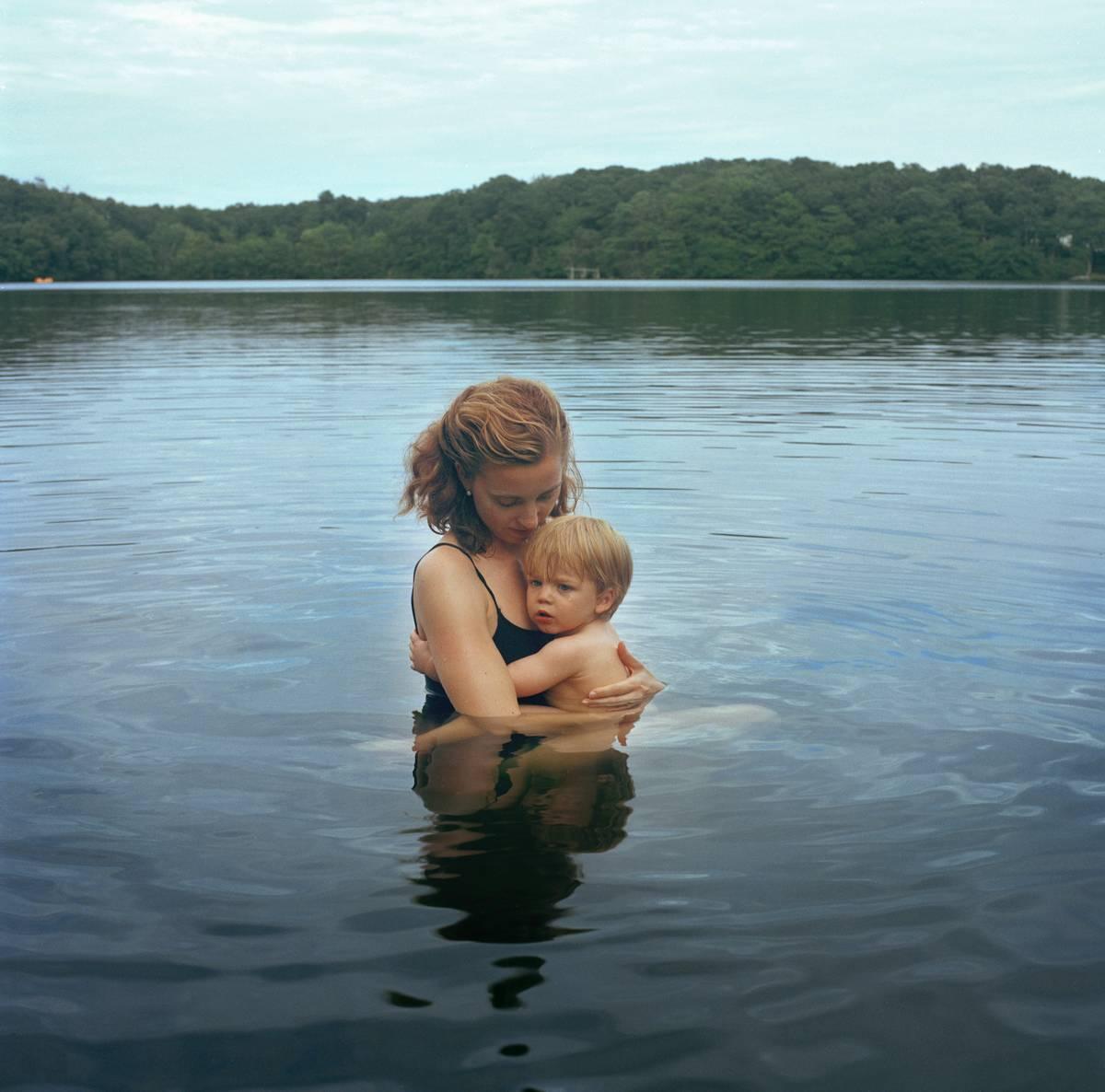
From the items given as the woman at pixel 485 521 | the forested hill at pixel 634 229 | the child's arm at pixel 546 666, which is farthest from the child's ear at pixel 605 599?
the forested hill at pixel 634 229

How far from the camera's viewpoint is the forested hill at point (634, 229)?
111 metres

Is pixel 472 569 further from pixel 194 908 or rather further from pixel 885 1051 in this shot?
pixel 885 1051

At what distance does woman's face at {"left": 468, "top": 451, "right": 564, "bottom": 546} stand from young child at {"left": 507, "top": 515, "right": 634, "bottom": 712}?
0.08 meters

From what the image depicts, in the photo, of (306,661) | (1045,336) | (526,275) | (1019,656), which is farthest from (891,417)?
(526,275)

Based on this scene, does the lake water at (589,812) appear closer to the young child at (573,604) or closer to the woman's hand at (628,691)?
the woman's hand at (628,691)

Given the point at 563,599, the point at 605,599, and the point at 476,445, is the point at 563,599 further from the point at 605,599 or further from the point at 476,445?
the point at 476,445

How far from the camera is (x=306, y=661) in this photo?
5980 mm

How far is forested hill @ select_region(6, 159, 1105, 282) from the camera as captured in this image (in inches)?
4380

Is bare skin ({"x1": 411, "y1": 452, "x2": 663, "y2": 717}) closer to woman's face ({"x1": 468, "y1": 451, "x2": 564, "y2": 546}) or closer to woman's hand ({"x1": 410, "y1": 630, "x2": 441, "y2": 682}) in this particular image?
woman's face ({"x1": 468, "y1": 451, "x2": 564, "y2": 546})

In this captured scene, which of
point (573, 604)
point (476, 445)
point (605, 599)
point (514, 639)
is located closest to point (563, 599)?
point (573, 604)

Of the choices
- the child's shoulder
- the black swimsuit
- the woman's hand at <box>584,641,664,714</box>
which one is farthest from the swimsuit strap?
the woman's hand at <box>584,641,664,714</box>

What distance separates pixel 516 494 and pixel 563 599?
1.44ft

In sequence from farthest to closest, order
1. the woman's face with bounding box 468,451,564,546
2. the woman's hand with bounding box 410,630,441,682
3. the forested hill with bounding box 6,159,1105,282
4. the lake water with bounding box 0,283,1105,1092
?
the forested hill with bounding box 6,159,1105,282
the woman's hand with bounding box 410,630,441,682
the woman's face with bounding box 468,451,564,546
the lake water with bounding box 0,283,1105,1092

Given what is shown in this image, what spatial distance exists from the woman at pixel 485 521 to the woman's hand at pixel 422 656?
210 millimetres
